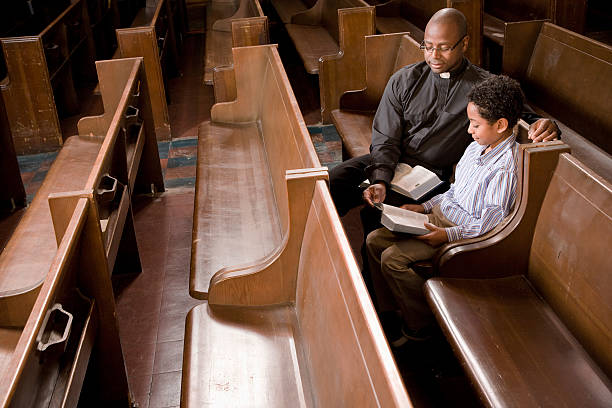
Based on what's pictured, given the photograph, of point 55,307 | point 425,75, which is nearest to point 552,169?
point 425,75

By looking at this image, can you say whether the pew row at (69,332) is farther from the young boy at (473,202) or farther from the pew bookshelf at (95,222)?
→ the young boy at (473,202)

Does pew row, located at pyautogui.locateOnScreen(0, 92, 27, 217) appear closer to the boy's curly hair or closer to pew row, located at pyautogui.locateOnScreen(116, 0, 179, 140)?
pew row, located at pyautogui.locateOnScreen(116, 0, 179, 140)

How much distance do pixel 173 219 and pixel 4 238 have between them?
3.56 ft

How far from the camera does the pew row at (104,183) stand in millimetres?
2756

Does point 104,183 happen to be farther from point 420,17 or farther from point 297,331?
point 420,17

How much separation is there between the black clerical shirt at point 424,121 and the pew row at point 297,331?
2.97 ft

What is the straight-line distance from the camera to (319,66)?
5.47 m

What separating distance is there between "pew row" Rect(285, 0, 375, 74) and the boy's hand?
10.2 ft

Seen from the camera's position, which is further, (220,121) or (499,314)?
(220,121)

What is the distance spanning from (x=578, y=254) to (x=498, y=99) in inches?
27.6

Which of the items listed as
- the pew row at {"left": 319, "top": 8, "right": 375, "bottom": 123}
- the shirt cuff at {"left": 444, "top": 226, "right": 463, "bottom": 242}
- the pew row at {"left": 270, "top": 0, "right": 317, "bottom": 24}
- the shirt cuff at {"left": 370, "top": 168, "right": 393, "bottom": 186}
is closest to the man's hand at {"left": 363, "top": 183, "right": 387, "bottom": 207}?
the shirt cuff at {"left": 370, "top": 168, "right": 393, "bottom": 186}

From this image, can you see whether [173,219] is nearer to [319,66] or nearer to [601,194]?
[319,66]

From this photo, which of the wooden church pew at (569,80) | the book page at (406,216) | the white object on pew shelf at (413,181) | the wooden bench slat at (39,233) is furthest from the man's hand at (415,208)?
the wooden bench slat at (39,233)

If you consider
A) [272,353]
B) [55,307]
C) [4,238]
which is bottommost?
[4,238]
